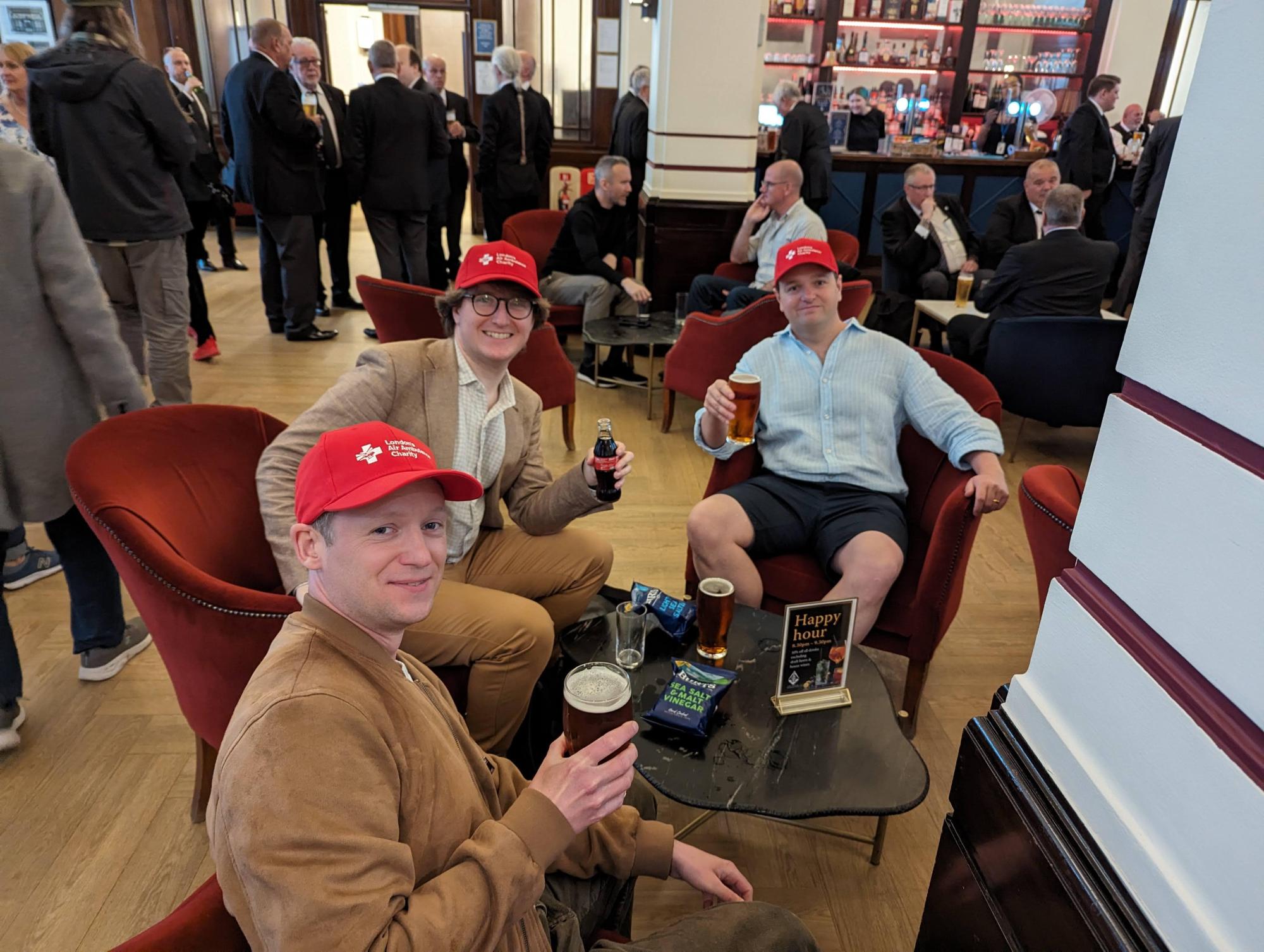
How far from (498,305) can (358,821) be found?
1.39m

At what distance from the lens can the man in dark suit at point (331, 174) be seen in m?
5.16

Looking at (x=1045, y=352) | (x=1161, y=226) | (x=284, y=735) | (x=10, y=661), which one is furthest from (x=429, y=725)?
(x=1045, y=352)

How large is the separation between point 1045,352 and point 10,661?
386cm

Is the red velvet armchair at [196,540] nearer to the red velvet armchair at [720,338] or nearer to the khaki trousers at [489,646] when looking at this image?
the khaki trousers at [489,646]

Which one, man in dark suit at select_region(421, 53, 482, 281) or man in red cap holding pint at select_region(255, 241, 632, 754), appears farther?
man in dark suit at select_region(421, 53, 482, 281)

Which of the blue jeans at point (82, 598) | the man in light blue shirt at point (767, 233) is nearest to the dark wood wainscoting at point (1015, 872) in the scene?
the blue jeans at point (82, 598)

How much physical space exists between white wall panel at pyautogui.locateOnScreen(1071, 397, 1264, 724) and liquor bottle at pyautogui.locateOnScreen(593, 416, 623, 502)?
1.11m

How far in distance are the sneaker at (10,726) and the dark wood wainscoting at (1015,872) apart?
214 cm

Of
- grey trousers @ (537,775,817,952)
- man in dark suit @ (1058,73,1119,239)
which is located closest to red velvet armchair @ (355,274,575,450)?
grey trousers @ (537,775,817,952)

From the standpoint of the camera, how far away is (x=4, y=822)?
1.91 meters

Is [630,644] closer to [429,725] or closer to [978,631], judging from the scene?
[429,725]

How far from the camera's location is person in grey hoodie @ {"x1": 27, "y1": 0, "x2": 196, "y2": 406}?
10.7 feet

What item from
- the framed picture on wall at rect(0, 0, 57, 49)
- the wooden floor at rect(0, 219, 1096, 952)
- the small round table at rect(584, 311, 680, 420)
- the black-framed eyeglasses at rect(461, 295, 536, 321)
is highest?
the framed picture on wall at rect(0, 0, 57, 49)

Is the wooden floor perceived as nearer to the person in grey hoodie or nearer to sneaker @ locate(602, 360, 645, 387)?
the person in grey hoodie
